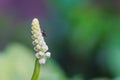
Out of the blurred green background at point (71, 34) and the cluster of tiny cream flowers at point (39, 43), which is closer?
the cluster of tiny cream flowers at point (39, 43)

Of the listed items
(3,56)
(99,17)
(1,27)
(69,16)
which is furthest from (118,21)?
(3,56)

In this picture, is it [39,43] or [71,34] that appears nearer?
[39,43]

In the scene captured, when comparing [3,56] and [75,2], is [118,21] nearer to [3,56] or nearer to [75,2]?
[75,2]

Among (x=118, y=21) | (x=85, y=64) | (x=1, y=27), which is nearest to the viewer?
(x=85, y=64)

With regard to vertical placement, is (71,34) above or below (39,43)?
below

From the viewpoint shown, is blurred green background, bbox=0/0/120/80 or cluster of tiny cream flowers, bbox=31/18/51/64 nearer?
cluster of tiny cream flowers, bbox=31/18/51/64

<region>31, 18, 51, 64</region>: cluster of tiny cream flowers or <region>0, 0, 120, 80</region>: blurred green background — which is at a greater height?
<region>31, 18, 51, 64</region>: cluster of tiny cream flowers

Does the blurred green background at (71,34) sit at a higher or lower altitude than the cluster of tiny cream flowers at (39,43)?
lower

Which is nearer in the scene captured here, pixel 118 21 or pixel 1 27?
pixel 118 21
